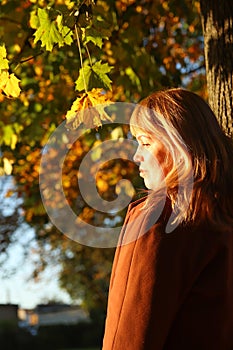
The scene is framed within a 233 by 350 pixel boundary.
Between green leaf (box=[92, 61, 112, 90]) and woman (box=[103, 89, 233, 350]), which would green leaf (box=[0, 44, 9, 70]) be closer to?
green leaf (box=[92, 61, 112, 90])

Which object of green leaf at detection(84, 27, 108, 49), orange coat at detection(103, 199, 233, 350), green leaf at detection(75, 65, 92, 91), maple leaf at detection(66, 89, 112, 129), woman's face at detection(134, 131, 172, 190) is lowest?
orange coat at detection(103, 199, 233, 350)

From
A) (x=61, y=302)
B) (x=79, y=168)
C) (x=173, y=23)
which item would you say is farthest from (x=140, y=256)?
(x=61, y=302)

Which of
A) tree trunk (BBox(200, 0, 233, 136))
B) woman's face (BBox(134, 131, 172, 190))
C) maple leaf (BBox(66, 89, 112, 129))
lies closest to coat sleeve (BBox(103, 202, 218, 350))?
woman's face (BBox(134, 131, 172, 190))

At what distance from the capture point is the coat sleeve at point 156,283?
2.72 meters

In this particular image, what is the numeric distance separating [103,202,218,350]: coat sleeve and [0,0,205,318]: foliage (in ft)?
4.17

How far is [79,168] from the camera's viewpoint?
10234mm

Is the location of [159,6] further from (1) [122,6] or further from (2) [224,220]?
(2) [224,220]

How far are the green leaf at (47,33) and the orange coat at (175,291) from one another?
5.02 ft

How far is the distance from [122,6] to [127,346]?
534 cm

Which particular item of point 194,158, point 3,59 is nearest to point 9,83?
point 3,59

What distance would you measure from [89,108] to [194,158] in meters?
1.17

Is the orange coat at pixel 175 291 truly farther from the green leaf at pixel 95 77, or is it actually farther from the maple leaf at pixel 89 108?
the green leaf at pixel 95 77

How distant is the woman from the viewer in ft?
8.94

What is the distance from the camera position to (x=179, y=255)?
8.96 feet
